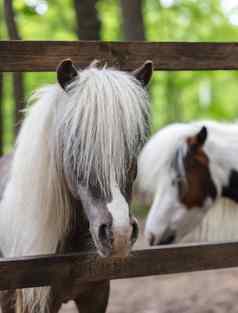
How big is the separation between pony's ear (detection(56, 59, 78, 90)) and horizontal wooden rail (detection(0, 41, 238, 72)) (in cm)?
22

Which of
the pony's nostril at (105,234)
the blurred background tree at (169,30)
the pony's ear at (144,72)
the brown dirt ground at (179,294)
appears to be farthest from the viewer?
the blurred background tree at (169,30)

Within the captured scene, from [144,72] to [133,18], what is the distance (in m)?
5.03

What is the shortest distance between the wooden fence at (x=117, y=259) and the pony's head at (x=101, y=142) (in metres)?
0.22

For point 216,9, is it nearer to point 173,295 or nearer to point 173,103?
point 173,103

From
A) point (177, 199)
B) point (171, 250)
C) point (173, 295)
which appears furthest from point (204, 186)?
point (171, 250)

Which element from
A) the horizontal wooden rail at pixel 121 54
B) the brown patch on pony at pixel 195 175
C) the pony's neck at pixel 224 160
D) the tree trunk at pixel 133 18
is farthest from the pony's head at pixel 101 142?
the tree trunk at pixel 133 18

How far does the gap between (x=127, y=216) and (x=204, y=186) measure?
97.4 inches

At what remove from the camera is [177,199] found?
14.8 ft

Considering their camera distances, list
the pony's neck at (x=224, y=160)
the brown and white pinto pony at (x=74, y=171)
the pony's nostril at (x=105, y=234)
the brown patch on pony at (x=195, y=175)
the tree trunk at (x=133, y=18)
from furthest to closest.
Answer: the tree trunk at (x=133, y=18) → the pony's neck at (x=224, y=160) → the brown patch on pony at (x=195, y=175) → the brown and white pinto pony at (x=74, y=171) → the pony's nostril at (x=105, y=234)

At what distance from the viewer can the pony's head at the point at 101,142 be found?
2.22 m

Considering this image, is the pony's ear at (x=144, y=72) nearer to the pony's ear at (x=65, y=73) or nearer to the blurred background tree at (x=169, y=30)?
the pony's ear at (x=65, y=73)

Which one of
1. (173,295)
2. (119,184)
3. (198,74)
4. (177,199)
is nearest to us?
(119,184)

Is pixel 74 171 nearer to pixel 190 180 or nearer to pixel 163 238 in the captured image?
pixel 190 180

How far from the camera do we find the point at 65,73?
7.88ft
